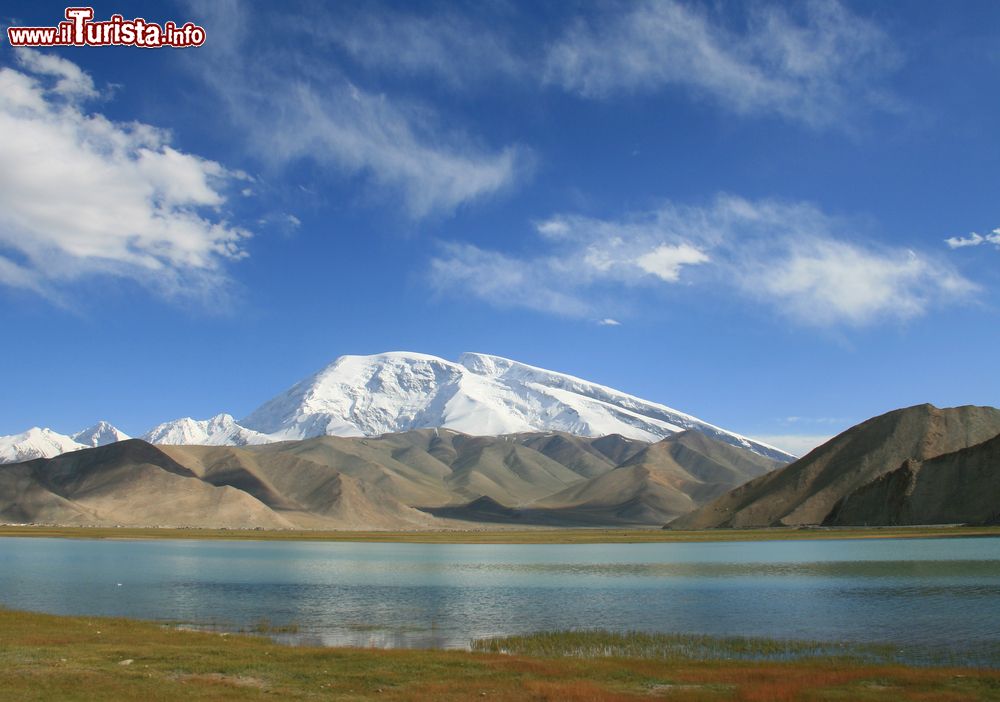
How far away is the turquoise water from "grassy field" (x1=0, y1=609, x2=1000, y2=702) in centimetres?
723

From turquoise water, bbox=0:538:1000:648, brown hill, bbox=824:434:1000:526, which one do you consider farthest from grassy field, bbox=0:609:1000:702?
brown hill, bbox=824:434:1000:526

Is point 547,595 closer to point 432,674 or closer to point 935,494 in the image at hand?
point 432,674

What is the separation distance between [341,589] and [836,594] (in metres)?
39.1

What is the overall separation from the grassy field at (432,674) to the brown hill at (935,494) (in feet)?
481

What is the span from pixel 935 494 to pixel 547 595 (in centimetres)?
14316

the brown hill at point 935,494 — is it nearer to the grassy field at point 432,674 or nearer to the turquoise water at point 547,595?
the turquoise water at point 547,595

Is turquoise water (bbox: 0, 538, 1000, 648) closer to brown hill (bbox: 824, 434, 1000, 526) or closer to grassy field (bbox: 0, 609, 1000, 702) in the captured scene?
grassy field (bbox: 0, 609, 1000, 702)

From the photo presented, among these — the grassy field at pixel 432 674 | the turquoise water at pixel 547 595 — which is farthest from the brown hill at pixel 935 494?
the grassy field at pixel 432 674

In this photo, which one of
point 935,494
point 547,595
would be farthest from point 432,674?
point 935,494

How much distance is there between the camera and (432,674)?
3250 cm

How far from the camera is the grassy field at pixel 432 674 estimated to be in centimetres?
2833

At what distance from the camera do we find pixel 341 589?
7275cm

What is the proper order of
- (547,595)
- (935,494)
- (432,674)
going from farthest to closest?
(935,494)
(547,595)
(432,674)

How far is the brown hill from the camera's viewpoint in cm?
16825
